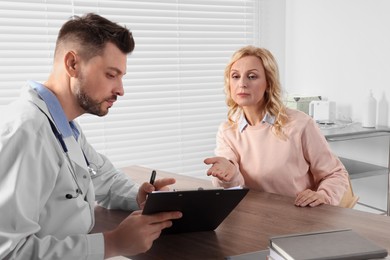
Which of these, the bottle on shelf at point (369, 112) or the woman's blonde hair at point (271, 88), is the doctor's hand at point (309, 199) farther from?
the bottle on shelf at point (369, 112)

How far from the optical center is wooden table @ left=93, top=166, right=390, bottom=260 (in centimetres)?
157

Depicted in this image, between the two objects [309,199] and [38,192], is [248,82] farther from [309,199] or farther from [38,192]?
[38,192]

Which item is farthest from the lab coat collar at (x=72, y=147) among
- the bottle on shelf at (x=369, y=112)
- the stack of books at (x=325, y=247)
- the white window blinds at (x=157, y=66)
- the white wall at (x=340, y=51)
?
the white wall at (x=340, y=51)

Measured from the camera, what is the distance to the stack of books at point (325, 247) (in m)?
1.23

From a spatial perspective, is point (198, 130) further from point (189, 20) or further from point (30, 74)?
point (30, 74)

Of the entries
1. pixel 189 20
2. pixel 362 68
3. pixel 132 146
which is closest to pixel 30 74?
pixel 132 146

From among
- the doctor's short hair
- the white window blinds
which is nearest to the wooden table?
the doctor's short hair

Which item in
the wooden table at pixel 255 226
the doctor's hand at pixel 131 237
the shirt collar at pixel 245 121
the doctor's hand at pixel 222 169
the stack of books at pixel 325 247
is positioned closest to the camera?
the stack of books at pixel 325 247

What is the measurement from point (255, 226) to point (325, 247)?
0.51 metres

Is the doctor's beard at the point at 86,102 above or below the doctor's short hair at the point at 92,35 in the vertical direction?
below

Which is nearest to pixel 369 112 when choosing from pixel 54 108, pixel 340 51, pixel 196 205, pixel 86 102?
pixel 340 51

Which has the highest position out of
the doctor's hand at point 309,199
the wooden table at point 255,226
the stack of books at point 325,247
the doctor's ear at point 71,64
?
the doctor's ear at point 71,64

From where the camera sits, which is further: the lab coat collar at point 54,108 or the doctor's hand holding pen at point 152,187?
the doctor's hand holding pen at point 152,187

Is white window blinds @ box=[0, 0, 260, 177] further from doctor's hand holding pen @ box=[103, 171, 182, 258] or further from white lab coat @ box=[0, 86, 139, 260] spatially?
doctor's hand holding pen @ box=[103, 171, 182, 258]
